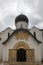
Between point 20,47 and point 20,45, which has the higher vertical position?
point 20,45

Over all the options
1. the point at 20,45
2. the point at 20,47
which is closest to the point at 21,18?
the point at 20,45

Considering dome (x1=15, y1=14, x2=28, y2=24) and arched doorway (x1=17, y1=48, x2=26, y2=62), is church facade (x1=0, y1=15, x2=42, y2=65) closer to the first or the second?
arched doorway (x1=17, y1=48, x2=26, y2=62)

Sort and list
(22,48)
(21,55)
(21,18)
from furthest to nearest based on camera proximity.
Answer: (21,18), (22,48), (21,55)

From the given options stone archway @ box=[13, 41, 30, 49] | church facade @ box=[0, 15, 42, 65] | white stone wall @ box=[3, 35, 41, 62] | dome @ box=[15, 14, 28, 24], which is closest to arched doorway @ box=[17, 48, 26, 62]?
church facade @ box=[0, 15, 42, 65]

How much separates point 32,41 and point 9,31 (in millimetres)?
5691

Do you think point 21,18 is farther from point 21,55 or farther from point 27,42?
point 21,55

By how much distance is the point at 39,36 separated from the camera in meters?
20.4

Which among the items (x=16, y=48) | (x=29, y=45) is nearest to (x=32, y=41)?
(x=29, y=45)

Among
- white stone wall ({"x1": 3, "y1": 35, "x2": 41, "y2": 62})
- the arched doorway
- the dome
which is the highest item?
the dome

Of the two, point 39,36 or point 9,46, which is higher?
point 39,36

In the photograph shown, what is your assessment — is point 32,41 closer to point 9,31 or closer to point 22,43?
point 22,43

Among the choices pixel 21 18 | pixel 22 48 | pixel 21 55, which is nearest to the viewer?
pixel 21 55

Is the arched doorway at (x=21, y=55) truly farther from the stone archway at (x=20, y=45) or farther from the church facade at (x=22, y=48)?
the stone archway at (x=20, y=45)

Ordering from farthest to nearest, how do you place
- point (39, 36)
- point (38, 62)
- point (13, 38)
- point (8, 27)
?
1. point (8, 27)
2. point (39, 36)
3. point (13, 38)
4. point (38, 62)
